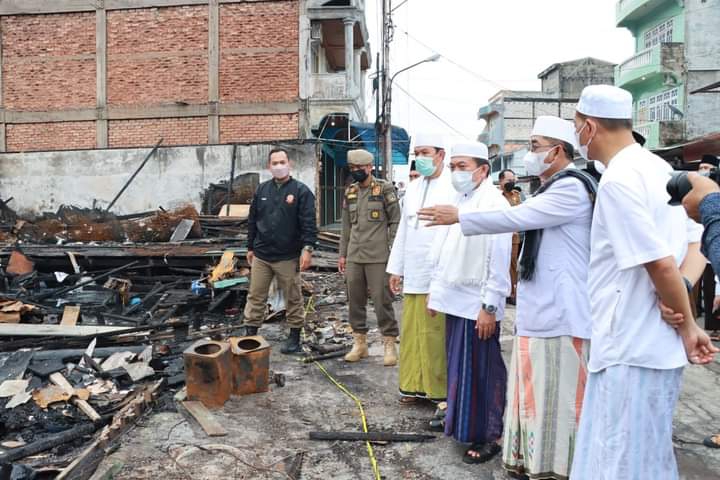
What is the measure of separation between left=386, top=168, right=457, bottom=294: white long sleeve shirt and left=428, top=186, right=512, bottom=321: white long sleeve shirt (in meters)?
0.46

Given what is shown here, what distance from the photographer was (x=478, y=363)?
3.59 meters

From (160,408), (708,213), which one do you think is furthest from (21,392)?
(708,213)

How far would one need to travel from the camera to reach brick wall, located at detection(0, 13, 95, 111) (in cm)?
1753

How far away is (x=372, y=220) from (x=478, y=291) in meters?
2.12

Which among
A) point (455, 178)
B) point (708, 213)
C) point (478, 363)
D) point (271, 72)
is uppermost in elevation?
point (271, 72)

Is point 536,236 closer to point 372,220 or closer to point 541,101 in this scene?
point 372,220

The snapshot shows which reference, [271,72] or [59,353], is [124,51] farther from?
[59,353]

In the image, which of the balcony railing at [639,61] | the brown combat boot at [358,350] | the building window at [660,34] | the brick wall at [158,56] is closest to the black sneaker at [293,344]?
the brown combat boot at [358,350]

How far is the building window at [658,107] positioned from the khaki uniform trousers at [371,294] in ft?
76.5

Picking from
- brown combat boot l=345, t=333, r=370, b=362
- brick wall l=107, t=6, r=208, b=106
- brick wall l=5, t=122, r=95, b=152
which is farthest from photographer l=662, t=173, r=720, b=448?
brick wall l=5, t=122, r=95, b=152

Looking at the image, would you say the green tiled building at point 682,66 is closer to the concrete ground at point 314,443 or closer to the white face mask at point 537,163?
the concrete ground at point 314,443

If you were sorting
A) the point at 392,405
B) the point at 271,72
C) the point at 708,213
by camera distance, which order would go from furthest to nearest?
the point at 271,72 → the point at 392,405 → the point at 708,213

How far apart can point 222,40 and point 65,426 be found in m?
14.9

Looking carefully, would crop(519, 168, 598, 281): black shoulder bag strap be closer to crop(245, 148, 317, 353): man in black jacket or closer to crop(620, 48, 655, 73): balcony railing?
crop(245, 148, 317, 353): man in black jacket
